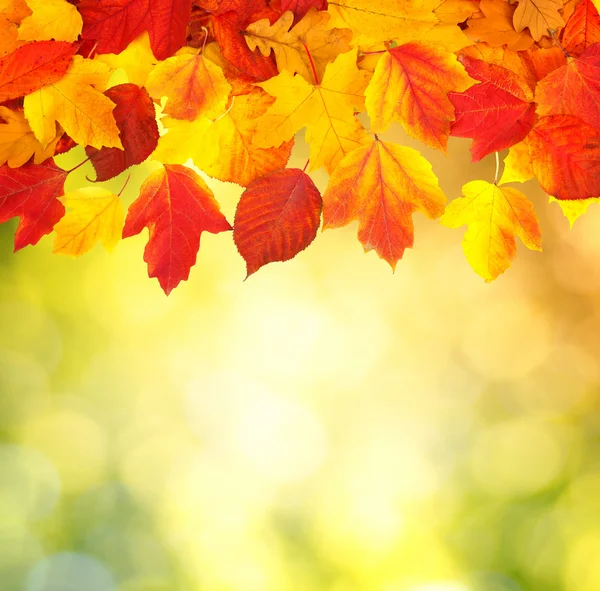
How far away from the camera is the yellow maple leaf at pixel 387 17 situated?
295mm

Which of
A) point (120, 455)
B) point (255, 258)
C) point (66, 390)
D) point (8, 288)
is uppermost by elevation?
point (255, 258)

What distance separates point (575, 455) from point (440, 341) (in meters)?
0.90

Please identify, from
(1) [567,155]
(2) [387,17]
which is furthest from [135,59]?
(1) [567,155]

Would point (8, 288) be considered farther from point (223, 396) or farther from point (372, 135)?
point (372, 135)

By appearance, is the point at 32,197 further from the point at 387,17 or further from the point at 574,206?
the point at 574,206

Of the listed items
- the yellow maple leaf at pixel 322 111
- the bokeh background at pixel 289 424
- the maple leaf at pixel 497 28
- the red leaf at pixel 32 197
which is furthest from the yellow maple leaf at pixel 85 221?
the bokeh background at pixel 289 424

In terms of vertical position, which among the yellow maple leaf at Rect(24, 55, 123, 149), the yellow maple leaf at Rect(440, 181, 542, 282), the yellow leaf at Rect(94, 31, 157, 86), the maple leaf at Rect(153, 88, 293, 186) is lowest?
the yellow maple leaf at Rect(440, 181, 542, 282)

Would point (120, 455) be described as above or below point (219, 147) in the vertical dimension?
below

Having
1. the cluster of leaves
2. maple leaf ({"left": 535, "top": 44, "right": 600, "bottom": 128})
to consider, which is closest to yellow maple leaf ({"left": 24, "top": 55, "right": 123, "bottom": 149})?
the cluster of leaves

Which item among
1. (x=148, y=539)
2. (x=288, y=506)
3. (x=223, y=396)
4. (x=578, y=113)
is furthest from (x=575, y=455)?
(x=578, y=113)

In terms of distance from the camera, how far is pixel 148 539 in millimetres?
2760

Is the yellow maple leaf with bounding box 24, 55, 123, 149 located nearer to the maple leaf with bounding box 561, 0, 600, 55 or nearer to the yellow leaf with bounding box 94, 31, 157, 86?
the yellow leaf with bounding box 94, 31, 157, 86

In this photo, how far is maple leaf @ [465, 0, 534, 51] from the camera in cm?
30

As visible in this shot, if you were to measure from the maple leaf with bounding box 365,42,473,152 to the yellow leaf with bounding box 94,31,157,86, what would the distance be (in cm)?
11
